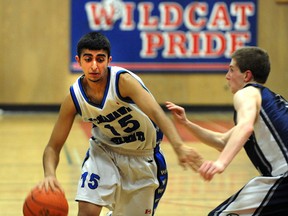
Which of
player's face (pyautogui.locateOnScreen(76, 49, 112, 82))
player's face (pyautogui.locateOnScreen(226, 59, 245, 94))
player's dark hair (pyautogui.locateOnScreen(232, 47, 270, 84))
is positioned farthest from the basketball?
player's dark hair (pyautogui.locateOnScreen(232, 47, 270, 84))

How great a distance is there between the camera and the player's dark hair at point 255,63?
4.18 meters

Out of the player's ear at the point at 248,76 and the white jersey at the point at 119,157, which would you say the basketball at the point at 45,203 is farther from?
the player's ear at the point at 248,76

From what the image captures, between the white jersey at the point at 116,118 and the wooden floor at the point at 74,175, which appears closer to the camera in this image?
the white jersey at the point at 116,118

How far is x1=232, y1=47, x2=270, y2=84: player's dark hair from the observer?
13.7 feet

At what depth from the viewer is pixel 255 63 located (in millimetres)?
4188

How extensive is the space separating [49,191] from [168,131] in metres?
0.95

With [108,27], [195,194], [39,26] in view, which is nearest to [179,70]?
[108,27]

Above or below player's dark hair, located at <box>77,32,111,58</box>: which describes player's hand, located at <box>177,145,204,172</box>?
below

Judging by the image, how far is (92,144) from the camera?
16.9 ft

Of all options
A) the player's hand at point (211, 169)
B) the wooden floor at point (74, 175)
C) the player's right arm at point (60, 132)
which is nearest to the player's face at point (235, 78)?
the player's hand at point (211, 169)

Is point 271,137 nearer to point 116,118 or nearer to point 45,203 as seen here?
point 116,118

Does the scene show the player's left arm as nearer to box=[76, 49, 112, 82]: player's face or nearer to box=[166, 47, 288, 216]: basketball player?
box=[166, 47, 288, 216]: basketball player

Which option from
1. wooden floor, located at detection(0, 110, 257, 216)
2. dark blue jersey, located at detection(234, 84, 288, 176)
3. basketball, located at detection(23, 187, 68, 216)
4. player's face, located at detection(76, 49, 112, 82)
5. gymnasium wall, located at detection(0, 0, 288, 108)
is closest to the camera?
dark blue jersey, located at detection(234, 84, 288, 176)

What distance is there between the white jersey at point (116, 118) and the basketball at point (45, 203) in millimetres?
682
